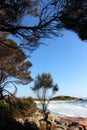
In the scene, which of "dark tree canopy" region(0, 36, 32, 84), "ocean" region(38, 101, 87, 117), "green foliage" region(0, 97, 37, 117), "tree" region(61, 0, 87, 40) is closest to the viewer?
"tree" region(61, 0, 87, 40)

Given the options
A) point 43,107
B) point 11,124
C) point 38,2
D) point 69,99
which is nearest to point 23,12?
point 38,2

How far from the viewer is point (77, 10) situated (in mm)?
7418

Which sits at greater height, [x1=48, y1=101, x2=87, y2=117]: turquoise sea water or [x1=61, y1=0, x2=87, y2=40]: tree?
[x1=48, y1=101, x2=87, y2=117]: turquoise sea water

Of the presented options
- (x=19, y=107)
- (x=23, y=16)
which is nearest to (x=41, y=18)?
(x=23, y=16)

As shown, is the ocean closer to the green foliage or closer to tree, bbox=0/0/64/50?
the green foliage

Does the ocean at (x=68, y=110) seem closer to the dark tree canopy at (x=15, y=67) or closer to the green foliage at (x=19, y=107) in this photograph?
the dark tree canopy at (x=15, y=67)

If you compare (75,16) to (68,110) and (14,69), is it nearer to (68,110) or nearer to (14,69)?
(14,69)

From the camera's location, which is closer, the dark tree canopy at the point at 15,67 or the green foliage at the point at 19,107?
the green foliage at the point at 19,107

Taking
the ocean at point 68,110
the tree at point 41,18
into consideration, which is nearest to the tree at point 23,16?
the tree at point 41,18

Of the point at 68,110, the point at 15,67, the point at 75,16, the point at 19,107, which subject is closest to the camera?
the point at 75,16

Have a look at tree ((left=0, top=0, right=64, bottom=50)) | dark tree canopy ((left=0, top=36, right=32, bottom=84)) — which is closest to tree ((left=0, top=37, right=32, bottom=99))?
dark tree canopy ((left=0, top=36, right=32, bottom=84))

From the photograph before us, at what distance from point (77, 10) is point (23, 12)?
131cm

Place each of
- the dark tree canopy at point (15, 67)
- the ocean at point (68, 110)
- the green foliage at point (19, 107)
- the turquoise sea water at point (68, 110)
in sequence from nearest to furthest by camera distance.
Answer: the green foliage at point (19, 107)
the dark tree canopy at point (15, 67)
the ocean at point (68, 110)
the turquoise sea water at point (68, 110)

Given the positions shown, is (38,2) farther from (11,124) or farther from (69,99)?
(69,99)
